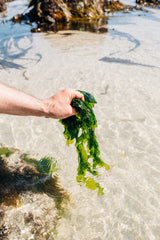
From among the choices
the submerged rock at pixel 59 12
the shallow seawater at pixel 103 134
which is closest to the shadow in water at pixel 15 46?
the shallow seawater at pixel 103 134

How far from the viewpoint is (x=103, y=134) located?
4543mm

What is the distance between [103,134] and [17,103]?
2771 millimetres

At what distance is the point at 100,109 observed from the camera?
5348 mm

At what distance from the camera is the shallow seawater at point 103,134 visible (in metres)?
2.79

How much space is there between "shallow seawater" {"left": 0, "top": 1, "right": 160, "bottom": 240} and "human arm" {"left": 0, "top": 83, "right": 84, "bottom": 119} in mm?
1546

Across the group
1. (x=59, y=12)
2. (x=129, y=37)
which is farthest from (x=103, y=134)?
(x=59, y=12)

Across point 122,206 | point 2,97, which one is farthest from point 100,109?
point 2,97

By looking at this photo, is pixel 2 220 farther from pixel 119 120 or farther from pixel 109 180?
pixel 119 120

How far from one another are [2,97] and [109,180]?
246 centimetres

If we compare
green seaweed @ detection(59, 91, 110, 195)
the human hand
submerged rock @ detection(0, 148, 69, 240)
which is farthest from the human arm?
submerged rock @ detection(0, 148, 69, 240)

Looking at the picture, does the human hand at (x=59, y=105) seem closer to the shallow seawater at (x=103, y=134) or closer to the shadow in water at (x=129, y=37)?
the shallow seawater at (x=103, y=134)

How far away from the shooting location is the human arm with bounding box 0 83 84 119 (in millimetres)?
2127

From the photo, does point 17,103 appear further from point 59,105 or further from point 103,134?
point 103,134

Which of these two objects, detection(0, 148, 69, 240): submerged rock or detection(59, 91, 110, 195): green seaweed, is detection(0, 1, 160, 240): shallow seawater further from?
detection(59, 91, 110, 195): green seaweed
